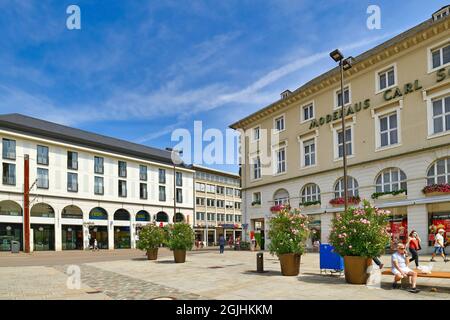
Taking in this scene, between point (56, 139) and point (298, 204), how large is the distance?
31.8 meters

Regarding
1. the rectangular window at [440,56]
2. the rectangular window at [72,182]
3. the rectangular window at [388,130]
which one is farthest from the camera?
the rectangular window at [72,182]

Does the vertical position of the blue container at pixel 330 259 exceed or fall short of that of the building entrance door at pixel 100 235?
it exceeds it

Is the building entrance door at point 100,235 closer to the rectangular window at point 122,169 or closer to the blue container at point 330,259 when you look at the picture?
the rectangular window at point 122,169

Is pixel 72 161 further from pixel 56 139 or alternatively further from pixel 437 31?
pixel 437 31

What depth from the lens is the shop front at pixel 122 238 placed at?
56.0 meters

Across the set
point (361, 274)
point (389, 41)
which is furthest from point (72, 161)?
point (361, 274)

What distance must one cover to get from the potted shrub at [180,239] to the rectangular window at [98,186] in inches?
1376

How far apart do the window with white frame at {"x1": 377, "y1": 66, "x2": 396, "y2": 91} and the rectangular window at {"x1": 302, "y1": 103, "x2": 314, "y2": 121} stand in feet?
24.3

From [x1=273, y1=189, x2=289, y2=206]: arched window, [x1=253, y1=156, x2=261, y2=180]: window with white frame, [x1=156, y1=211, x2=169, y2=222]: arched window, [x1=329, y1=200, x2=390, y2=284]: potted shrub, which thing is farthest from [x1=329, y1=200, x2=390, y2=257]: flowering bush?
[x1=156, y1=211, x2=169, y2=222]: arched window

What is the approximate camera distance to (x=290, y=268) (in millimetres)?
14531

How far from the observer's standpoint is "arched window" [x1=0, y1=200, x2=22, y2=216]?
4369 centimetres

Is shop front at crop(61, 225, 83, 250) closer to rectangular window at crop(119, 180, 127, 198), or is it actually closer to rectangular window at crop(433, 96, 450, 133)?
rectangular window at crop(119, 180, 127, 198)

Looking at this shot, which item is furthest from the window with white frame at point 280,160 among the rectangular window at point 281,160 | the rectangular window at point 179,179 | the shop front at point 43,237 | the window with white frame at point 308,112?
the rectangular window at point 179,179

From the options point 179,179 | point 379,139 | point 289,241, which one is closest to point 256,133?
point 379,139
